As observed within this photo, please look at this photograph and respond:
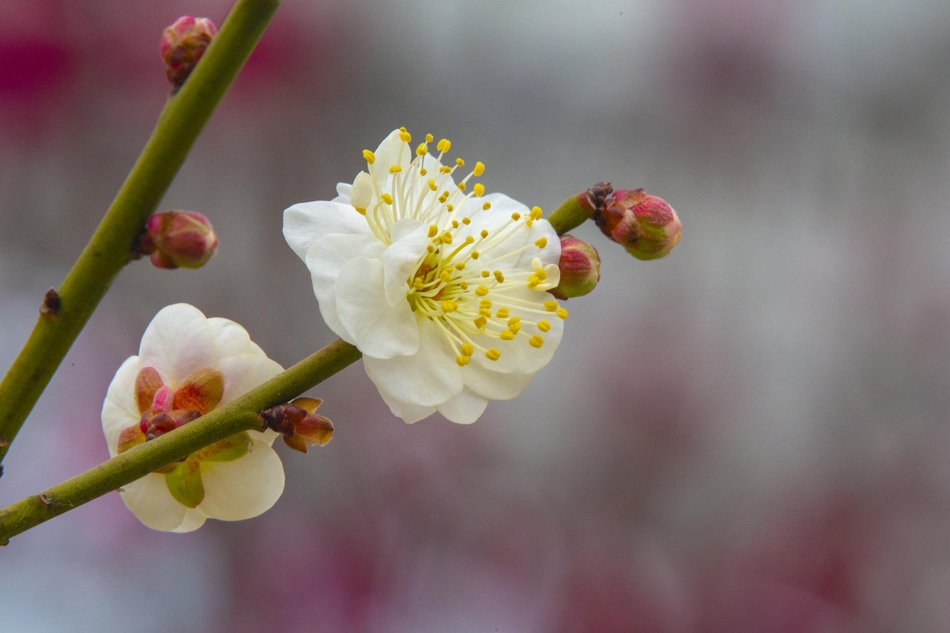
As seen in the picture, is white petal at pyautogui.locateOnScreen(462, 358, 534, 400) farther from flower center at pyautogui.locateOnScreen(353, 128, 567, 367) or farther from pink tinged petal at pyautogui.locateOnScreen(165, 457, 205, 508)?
pink tinged petal at pyautogui.locateOnScreen(165, 457, 205, 508)

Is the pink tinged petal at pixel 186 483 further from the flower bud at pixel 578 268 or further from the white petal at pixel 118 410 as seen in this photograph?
the flower bud at pixel 578 268

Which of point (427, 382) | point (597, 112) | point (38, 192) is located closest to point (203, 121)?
point (427, 382)

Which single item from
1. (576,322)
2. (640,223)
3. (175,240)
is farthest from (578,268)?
(576,322)

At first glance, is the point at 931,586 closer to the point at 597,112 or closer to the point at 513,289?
the point at 597,112

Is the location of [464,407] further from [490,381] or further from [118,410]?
[118,410]

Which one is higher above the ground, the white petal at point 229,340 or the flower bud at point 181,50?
the flower bud at point 181,50

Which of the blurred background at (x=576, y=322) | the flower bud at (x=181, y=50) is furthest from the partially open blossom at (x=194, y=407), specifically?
the blurred background at (x=576, y=322)

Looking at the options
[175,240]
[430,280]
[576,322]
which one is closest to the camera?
[175,240]
